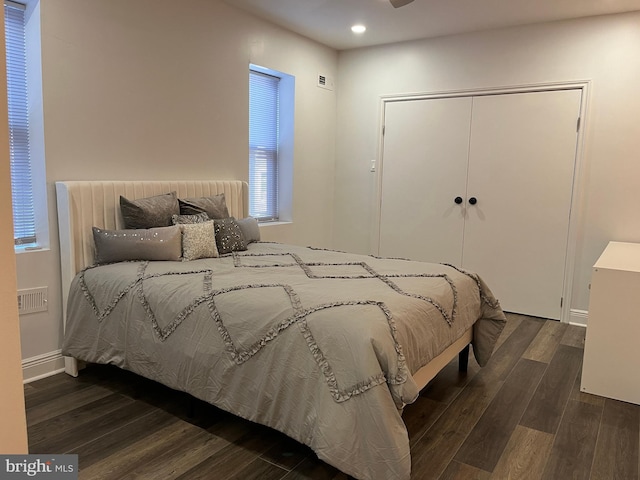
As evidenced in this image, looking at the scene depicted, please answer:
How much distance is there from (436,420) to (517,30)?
11.3 feet

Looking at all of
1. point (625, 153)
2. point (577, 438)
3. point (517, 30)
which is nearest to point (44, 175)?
point (577, 438)

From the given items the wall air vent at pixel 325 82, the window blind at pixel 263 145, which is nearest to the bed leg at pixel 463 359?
the window blind at pixel 263 145

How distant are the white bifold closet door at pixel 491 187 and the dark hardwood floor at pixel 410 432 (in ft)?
5.00

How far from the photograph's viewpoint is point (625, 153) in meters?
3.82

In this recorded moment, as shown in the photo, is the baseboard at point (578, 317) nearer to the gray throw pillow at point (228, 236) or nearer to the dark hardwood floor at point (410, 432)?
the dark hardwood floor at point (410, 432)

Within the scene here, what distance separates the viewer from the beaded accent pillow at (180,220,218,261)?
3.00 m

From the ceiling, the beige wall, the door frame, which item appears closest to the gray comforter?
the beige wall

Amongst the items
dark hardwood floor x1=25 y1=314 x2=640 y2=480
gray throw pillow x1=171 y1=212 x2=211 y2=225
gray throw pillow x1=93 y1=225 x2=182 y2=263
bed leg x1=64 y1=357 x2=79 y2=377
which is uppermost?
gray throw pillow x1=171 y1=212 x2=211 y2=225

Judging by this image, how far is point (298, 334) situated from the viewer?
1940 mm

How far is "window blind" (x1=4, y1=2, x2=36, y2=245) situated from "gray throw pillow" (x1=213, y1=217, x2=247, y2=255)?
111 centimetres

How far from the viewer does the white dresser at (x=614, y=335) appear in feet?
8.74

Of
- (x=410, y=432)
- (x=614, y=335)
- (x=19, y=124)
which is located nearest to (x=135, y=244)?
(x=19, y=124)

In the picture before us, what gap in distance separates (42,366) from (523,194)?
12.9 ft

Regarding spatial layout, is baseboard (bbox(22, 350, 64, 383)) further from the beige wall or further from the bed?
the beige wall
